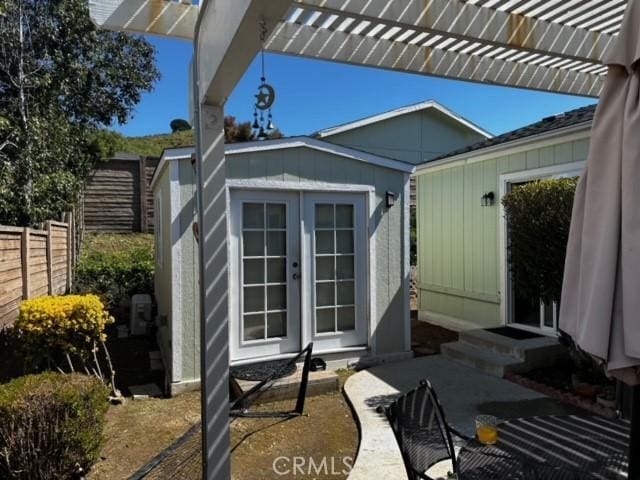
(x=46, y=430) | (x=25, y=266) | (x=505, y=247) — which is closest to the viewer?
(x=46, y=430)

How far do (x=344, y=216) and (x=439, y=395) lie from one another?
93.7 inches

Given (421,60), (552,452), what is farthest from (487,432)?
(421,60)

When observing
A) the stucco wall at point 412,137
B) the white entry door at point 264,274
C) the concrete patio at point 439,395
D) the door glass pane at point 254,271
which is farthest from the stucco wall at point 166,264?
the stucco wall at point 412,137

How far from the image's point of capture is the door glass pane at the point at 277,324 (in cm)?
535

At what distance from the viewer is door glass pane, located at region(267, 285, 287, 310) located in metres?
5.34

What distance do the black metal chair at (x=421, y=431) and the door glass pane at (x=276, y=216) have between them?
3211mm

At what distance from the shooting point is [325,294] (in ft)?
18.4

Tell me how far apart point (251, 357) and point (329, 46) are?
347 centimetres

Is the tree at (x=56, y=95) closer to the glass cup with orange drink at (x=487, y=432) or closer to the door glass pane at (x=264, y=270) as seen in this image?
the door glass pane at (x=264, y=270)

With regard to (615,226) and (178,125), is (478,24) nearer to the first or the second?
(615,226)

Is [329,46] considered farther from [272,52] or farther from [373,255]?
[373,255]

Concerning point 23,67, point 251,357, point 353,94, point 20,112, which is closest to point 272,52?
point 251,357

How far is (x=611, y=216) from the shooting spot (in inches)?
48.4

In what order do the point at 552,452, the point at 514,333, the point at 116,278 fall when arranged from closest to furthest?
the point at 552,452
the point at 514,333
the point at 116,278
